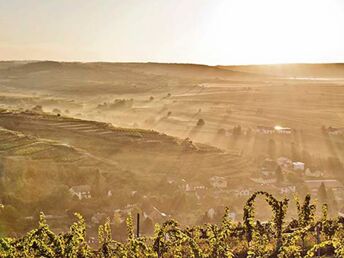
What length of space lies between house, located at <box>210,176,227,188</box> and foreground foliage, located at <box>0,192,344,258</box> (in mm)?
28178

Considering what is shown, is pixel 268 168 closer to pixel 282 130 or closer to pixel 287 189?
pixel 287 189

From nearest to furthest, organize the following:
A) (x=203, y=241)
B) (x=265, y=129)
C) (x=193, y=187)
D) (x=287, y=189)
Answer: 1. (x=203, y=241)
2. (x=193, y=187)
3. (x=287, y=189)
4. (x=265, y=129)

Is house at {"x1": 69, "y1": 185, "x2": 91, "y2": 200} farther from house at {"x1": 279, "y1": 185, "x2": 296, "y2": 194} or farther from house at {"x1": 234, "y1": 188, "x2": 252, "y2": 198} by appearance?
house at {"x1": 279, "y1": 185, "x2": 296, "y2": 194}

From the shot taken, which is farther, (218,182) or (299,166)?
(299,166)

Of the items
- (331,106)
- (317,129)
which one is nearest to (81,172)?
(317,129)

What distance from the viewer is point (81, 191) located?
4038 cm

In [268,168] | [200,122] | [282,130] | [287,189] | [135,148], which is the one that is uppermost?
[200,122]

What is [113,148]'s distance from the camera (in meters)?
55.9

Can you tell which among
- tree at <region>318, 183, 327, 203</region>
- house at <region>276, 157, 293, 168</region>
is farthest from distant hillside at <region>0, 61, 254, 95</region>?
tree at <region>318, 183, 327, 203</region>

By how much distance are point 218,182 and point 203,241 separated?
30771 mm

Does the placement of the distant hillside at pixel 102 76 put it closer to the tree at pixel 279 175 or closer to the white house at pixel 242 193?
the tree at pixel 279 175

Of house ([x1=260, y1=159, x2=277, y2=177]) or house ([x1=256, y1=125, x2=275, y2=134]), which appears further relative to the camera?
house ([x1=256, y1=125, x2=275, y2=134])

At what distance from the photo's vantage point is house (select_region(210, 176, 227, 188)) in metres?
44.3

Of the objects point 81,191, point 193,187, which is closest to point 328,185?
point 193,187
